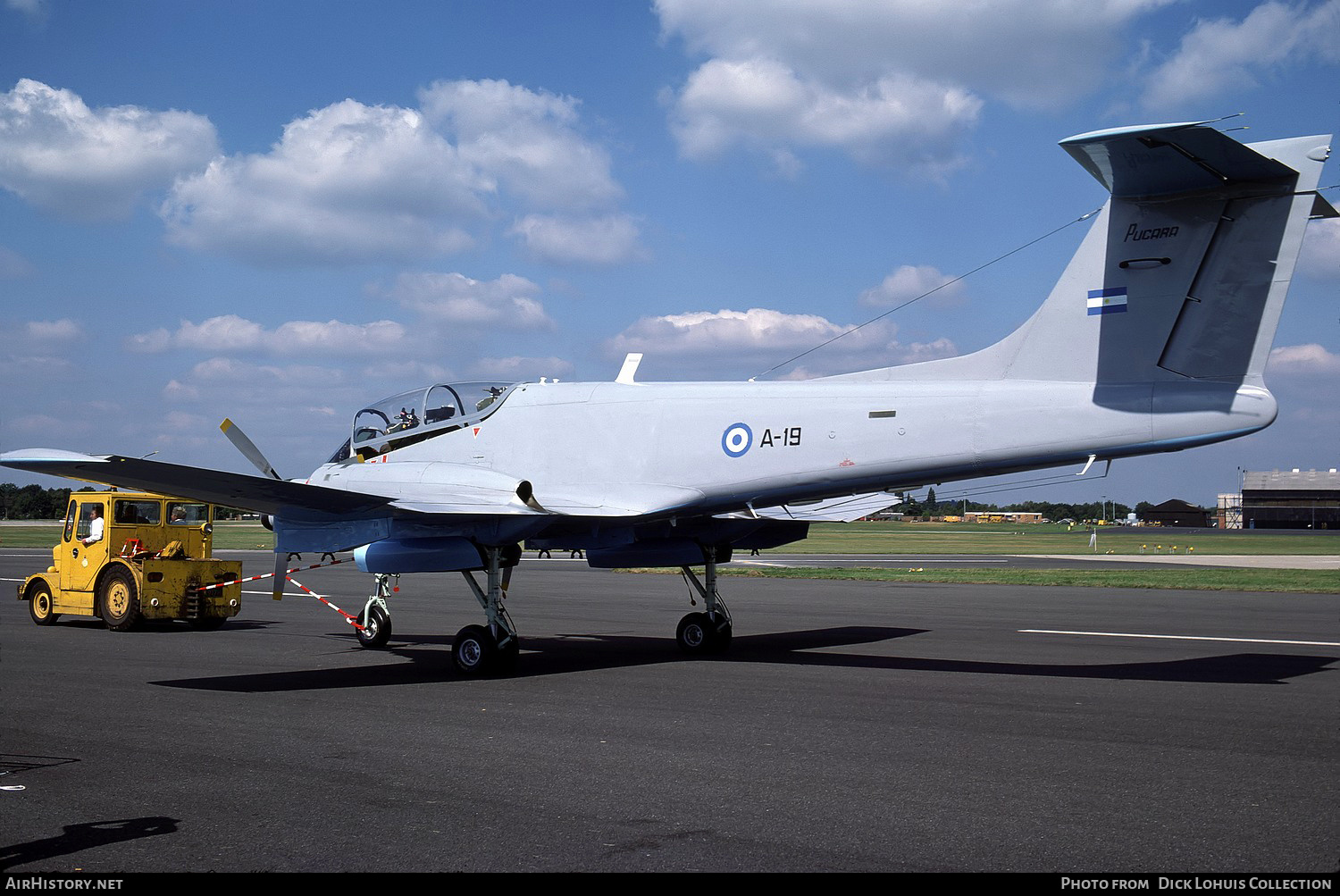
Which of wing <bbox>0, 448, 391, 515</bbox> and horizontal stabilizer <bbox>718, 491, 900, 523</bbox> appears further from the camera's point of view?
horizontal stabilizer <bbox>718, 491, 900, 523</bbox>

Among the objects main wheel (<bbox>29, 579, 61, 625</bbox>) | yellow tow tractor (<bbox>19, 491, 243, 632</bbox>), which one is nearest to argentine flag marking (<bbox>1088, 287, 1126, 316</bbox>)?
yellow tow tractor (<bbox>19, 491, 243, 632</bbox>)

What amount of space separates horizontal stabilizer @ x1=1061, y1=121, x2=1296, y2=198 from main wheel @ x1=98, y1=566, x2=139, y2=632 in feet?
54.2

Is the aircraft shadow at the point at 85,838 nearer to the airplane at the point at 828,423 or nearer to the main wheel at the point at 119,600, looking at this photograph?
the airplane at the point at 828,423

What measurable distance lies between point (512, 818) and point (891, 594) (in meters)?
20.8

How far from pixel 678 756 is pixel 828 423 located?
4989mm

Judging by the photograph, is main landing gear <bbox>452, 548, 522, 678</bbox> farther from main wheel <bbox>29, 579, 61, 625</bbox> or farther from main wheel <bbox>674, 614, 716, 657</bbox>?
main wheel <bbox>29, 579, 61, 625</bbox>

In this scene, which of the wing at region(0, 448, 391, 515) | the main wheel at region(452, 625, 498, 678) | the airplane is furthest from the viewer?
the main wheel at region(452, 625, 498, 678)

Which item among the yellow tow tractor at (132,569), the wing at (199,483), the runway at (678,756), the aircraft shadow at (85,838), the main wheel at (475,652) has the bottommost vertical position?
the aircraft shadow at (85,838)

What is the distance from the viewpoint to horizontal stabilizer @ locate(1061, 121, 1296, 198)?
8.91 metres

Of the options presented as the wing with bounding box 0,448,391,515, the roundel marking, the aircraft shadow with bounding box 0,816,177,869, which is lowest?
the aircraft shadow with bounding box 0,816,177,869

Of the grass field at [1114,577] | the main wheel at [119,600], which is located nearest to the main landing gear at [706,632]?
the main wheel at [119,600]

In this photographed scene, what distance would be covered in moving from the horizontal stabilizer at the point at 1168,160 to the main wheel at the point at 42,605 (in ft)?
61.3

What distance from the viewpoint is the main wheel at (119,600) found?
17859 millimetres
